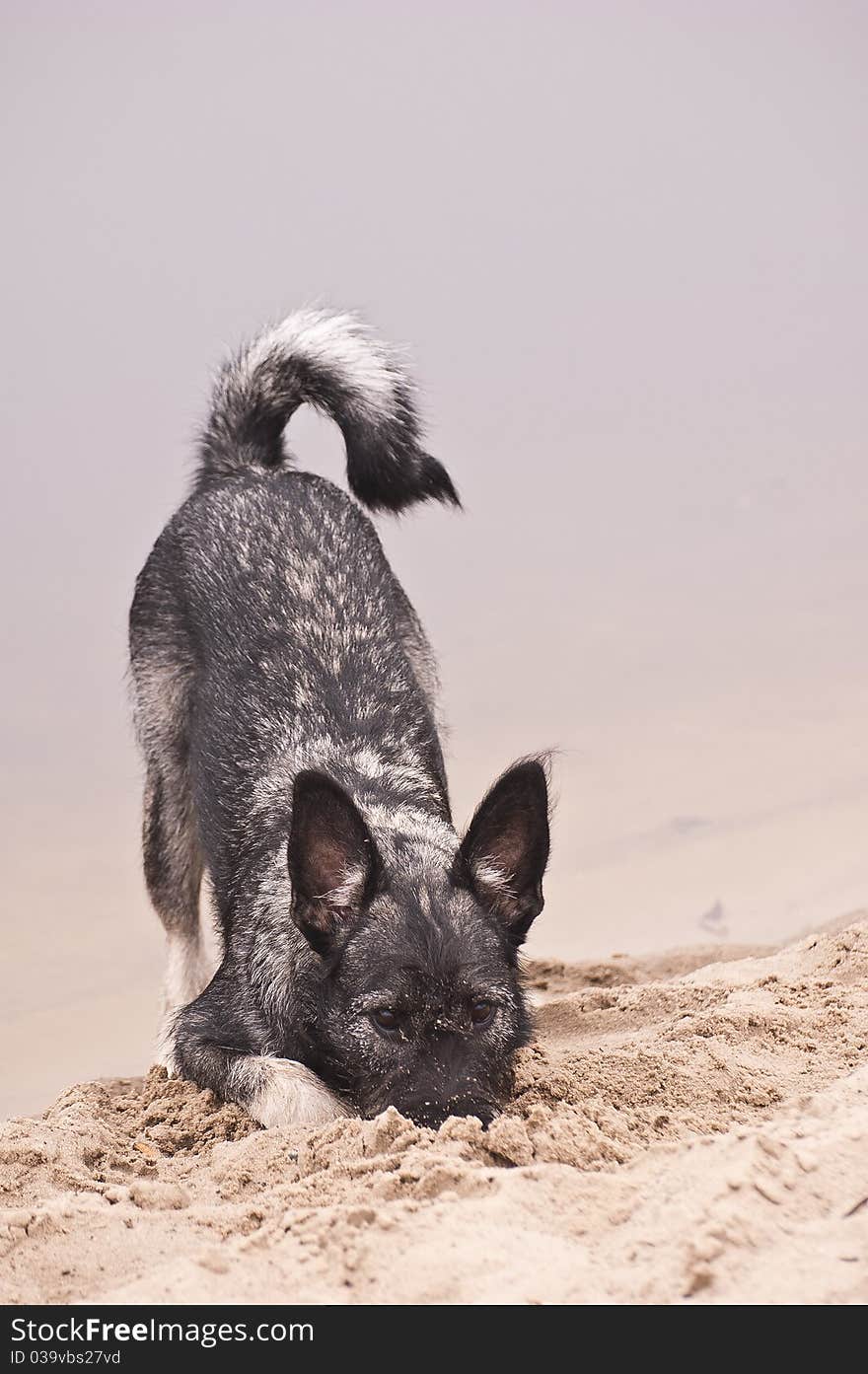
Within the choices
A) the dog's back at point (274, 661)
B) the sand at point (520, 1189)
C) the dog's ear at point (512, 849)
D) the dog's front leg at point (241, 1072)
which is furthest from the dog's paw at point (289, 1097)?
the dog's back at point (274, 661)

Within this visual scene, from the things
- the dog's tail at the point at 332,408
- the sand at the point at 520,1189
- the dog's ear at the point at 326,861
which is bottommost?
the sand at the point at 520,1189

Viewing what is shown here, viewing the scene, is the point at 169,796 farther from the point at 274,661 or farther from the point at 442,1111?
the point at 442,1111

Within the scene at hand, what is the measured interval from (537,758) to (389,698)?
4.19 ft

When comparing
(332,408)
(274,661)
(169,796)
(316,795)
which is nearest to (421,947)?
(316,795)

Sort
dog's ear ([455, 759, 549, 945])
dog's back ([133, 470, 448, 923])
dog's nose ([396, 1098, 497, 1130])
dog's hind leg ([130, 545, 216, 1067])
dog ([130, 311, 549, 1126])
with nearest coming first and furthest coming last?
1. dog's nose ([396, 1098, 497, 1130])
2. dog ([130, 311, 549, 1126])
3. dog's ear ([455, 759, 549, 945])
4. dog's back ([133, 470, 448, 923])
5. dog's hind leg ([130, 545, 216, 1067])

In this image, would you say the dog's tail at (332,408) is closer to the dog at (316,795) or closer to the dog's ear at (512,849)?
the dog at (316,795)

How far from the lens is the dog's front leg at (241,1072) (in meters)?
4.44

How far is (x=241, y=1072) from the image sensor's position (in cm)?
485

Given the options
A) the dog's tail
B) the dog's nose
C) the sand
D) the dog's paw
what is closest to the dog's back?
the dog's tail

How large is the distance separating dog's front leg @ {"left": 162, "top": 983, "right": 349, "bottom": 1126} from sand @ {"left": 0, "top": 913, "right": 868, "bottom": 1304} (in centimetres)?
10

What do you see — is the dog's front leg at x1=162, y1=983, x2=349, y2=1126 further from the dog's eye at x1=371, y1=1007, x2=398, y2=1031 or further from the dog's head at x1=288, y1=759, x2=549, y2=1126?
the dog's eye at x1=371, y1=1007, x2=398, y2=1031

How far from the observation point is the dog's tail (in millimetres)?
6871

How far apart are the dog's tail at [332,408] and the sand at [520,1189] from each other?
9.50 ft
